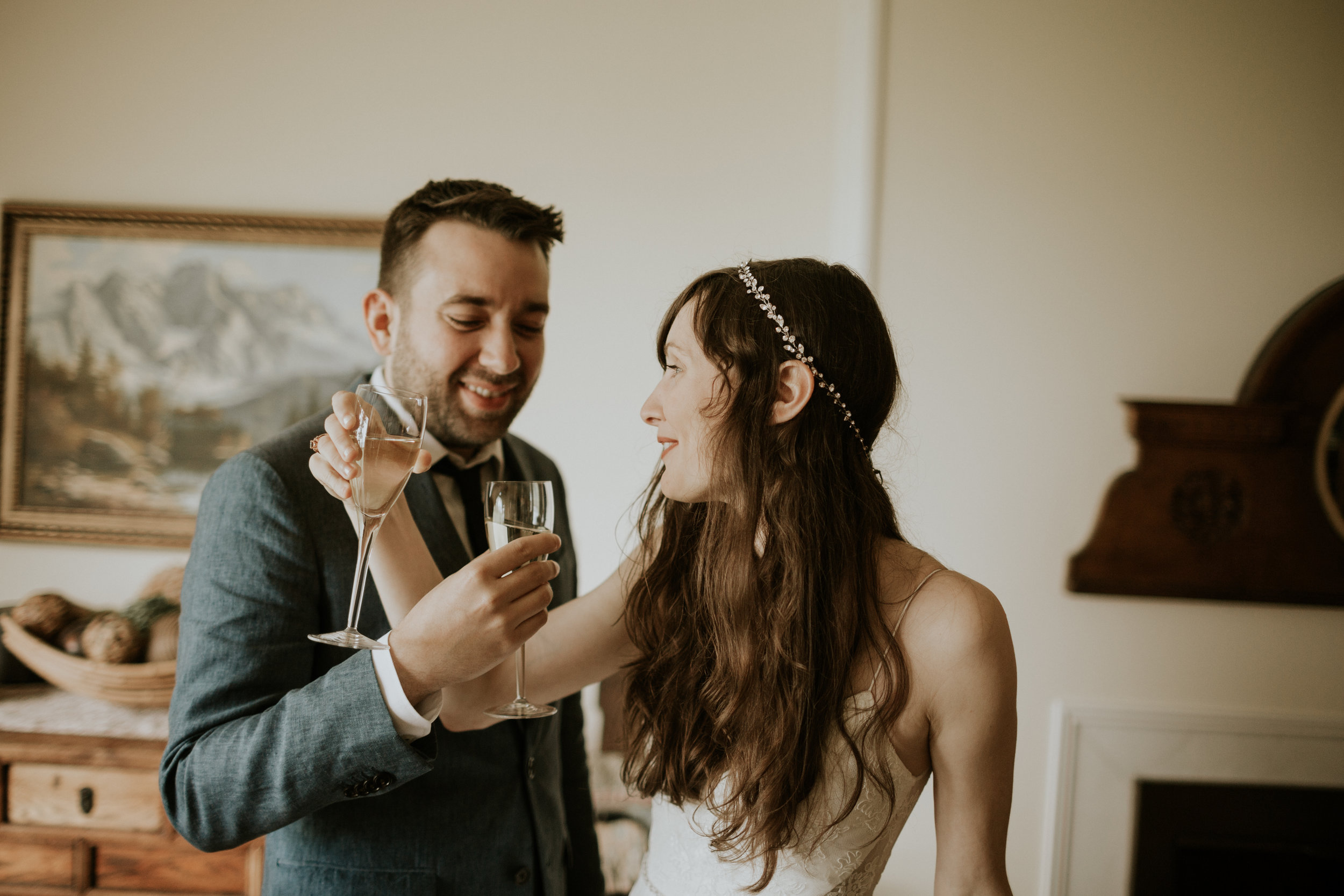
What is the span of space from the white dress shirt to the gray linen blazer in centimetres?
1

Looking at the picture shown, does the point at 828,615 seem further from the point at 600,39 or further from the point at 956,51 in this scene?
the point at 600,39

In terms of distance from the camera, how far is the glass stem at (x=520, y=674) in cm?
115

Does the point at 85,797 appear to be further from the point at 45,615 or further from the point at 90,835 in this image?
the point at 45,615

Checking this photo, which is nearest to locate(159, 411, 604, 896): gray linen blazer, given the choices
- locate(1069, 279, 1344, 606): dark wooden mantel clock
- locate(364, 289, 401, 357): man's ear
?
locate(364, 289, 401, 357): man's ear


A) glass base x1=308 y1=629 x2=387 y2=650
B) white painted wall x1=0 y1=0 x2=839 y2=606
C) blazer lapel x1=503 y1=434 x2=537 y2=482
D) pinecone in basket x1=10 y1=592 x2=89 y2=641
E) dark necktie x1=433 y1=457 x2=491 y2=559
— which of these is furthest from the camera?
white painted wall x1=0 y1=0 x2=839 y2=606

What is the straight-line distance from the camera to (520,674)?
1143mm

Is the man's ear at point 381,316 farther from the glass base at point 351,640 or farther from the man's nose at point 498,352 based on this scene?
the glass base at point 351,640

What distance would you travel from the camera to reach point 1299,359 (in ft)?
9.14

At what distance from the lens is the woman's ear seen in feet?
4.45

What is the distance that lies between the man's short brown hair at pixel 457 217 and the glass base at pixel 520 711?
2.83 ft

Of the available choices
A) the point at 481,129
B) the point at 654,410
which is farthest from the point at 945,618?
the point at 481,129

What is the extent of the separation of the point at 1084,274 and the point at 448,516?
2396mm

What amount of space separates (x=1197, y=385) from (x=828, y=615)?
2199mm

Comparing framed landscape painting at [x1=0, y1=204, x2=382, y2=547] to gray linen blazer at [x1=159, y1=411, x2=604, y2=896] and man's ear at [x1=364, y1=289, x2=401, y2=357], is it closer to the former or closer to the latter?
man's ear at [x1=364, y1=289, x2=401, y2=357]
